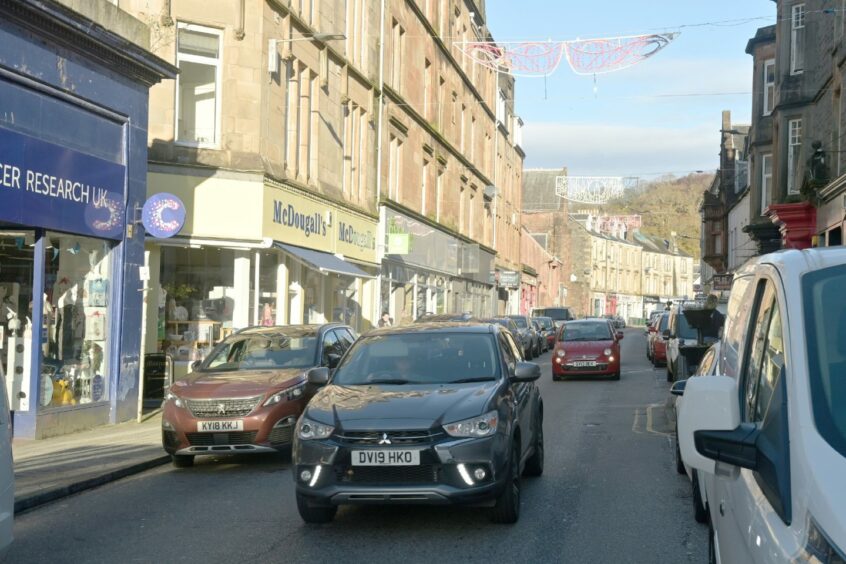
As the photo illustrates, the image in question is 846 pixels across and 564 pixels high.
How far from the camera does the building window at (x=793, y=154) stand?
1242 inches

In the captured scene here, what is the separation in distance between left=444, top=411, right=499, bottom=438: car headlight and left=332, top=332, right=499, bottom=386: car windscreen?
102 cm

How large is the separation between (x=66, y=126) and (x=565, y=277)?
89150 mm

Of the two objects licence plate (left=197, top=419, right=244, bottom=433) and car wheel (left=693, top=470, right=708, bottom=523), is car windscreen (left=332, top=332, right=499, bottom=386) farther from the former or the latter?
licence plate (left=197, top=419, right=244, bottom=433)

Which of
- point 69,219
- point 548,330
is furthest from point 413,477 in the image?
point 548,330

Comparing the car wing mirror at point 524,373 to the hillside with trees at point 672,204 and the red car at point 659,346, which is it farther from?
the hillside with trees at point 672,204

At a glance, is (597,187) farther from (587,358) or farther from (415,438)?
(415,438)

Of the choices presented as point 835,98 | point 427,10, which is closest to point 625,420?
point 835,98

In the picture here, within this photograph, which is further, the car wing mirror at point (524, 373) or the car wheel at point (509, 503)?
the car wing mirror at point (524, 373)

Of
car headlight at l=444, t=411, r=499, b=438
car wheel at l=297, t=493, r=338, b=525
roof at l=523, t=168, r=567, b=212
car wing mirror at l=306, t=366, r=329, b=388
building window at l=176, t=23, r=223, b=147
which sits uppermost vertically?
roof at l=523, t=168, r=567, b=212

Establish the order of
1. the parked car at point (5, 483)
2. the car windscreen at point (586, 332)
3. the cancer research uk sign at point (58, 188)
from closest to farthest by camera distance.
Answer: the parked car at point (5, 483) → the cancer research uk sign at point (58, 188) → the car windscreen at point (586, 332)

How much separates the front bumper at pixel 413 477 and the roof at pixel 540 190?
9320 cm

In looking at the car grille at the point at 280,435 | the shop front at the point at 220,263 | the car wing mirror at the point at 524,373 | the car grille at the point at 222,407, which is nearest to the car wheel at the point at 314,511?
the car wing mirror at the point at 524,373

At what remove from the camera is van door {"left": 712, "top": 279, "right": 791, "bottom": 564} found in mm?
3025

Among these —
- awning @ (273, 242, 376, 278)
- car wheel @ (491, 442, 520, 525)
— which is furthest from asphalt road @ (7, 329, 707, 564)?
awning @ (273, 242, 376, 278)
